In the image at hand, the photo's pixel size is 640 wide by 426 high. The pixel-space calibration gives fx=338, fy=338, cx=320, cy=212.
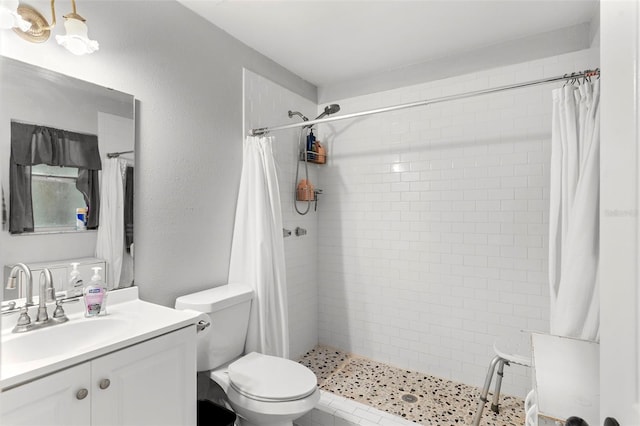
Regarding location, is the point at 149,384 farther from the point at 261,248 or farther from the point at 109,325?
the point at 261,248

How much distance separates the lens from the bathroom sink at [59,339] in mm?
1187

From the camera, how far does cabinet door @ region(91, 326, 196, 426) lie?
3.73ft

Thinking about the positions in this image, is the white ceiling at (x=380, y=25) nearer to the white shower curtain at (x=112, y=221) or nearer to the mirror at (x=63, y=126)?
the mirror at (x=63, y=126)

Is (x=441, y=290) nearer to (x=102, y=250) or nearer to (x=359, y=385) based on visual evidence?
(x=359, y=385)

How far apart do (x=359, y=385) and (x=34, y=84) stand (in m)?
2.57

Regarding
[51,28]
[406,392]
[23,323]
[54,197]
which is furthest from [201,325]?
[406,392]

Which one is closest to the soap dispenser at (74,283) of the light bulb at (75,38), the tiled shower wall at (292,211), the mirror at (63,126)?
the mirror at (63,126)

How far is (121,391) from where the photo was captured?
118 centimetres

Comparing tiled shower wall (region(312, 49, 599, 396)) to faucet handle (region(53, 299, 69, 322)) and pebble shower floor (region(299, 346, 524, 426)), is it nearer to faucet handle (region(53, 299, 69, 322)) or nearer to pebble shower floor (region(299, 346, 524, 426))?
pebble shower floor (region(299, 346, 524, 426))

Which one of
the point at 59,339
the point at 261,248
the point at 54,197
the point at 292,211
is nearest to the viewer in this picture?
the point at 59,339

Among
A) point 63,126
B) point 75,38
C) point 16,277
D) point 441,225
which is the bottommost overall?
point 16,277

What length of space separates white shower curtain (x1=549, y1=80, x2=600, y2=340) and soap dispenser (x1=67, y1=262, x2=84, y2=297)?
2.18 meters

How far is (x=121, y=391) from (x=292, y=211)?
1837 mm

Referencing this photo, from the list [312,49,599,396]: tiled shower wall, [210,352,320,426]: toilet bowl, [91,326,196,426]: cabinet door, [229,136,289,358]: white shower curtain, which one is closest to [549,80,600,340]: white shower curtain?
[312,49,599,396]: tiled shower wall
